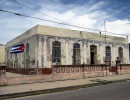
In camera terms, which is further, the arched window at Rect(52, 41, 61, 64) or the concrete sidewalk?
the arched window at Rect(52, 41, 61, 64)

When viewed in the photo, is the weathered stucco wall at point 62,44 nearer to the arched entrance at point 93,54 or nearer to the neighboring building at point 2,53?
the arched entrance at point 93,54

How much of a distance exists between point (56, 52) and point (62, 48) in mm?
984

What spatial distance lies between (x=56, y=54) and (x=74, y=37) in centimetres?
358

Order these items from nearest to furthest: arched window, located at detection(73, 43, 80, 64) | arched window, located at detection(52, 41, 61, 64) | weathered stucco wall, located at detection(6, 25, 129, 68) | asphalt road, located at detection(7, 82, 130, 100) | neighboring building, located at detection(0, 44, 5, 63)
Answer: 1. asphalt road, located at detection(7, 82, 130, 100)
2. weathered stucco wall, located at detection(6, 25, 129, 68)
3. arched window, located at detection(52, 41, 61, 64)
4. arched window, located at detection(73, 43, 80, 64)
5. neighboring building, located at detection(0, 44, 5, 63)

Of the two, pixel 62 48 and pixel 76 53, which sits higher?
pixel 62 48

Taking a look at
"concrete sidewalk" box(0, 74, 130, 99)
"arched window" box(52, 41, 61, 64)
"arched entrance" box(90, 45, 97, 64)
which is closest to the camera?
"concrete sidewalk" box(0, 74, 130, 99)

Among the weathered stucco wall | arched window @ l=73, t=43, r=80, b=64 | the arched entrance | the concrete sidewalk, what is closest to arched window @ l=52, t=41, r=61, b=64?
the weathered stucco wall

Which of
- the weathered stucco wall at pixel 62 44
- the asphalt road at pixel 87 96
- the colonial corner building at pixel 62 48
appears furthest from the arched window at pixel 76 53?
the asphalt road at pixel 87 96

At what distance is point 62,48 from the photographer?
62.7 ft

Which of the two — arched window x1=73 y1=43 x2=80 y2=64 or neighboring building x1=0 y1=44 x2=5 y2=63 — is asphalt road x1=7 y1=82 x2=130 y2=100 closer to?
arched window x1=73 y1=43 x2=80 y2=64

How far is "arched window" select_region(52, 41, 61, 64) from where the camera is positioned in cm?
1840

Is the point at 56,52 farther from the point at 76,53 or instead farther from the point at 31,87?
the point at 31,87

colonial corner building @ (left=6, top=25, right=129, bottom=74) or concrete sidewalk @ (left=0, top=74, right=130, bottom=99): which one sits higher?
colonial corner building @ (left=6, top=25, right=129, bottom=74)

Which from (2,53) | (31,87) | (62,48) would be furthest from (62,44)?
(2,53)
